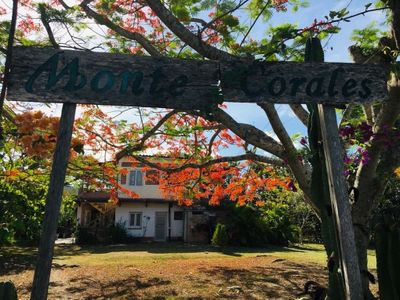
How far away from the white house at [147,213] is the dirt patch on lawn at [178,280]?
13.8 metres

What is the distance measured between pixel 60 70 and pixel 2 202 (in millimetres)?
11160

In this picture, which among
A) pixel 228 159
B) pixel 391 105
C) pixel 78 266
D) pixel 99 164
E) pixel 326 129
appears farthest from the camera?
pixel 78 266

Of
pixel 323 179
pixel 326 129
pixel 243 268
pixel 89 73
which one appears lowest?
pixel 243 268

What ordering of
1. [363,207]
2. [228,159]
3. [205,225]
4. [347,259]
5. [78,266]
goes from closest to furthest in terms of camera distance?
[347,259], [363,207], [228,159], [78,266], [205,225]

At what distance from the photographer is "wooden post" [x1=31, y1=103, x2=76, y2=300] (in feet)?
9.13

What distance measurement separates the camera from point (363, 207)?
19.9ft

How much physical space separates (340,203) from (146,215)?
2455 cm

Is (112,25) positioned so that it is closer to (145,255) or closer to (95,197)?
(145,255)

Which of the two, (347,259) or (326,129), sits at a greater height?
(326,129)

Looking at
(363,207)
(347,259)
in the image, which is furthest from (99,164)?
(347,259)

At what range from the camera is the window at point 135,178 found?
27164 mm

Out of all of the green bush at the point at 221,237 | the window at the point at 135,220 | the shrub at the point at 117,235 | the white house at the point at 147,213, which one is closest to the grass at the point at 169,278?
the green bush at the point at 221,237

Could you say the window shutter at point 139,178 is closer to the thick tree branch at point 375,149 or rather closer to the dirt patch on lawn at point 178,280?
the dirt patch on lawn at point 178,280

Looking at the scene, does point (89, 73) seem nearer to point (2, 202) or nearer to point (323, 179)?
point (323, 179)
